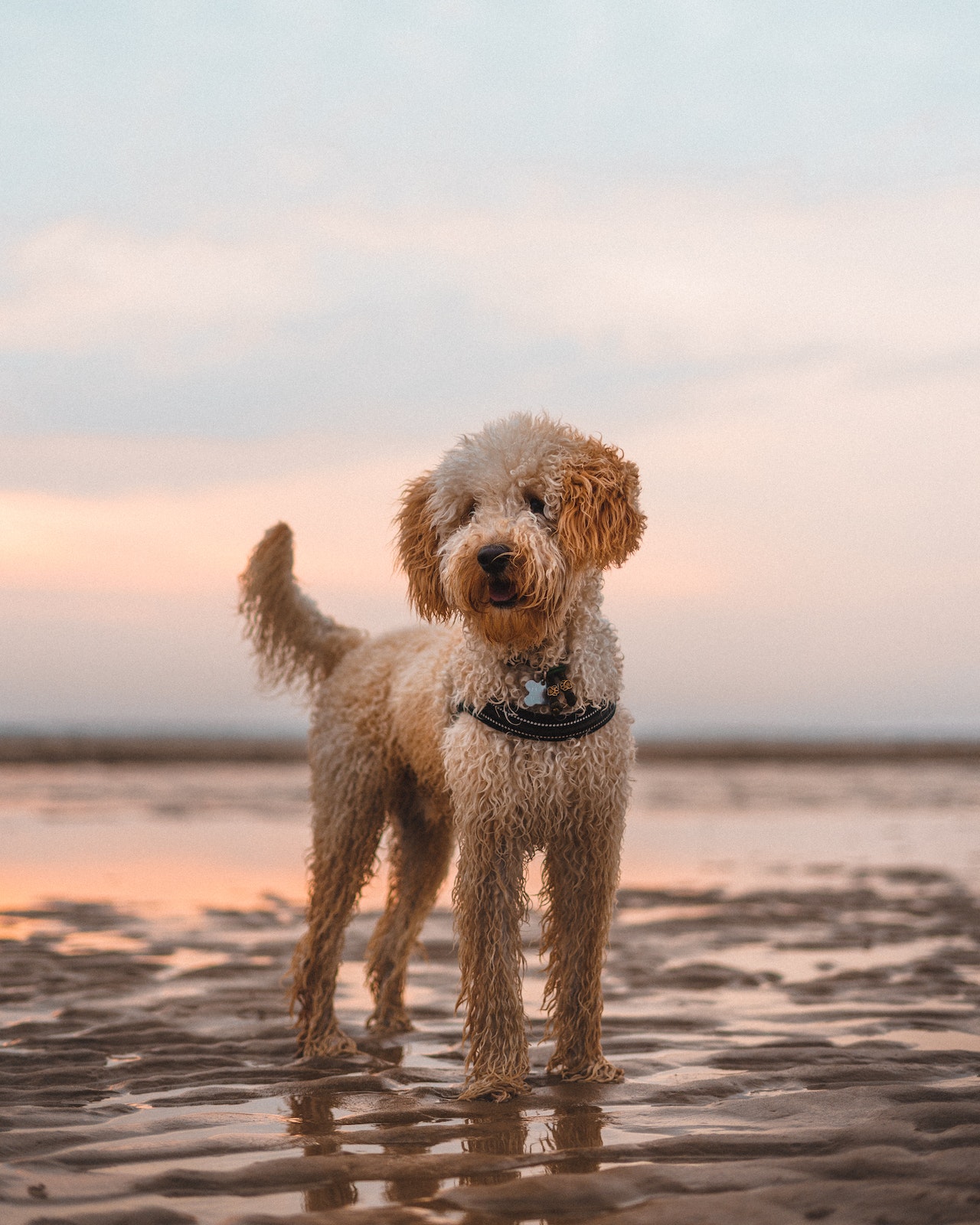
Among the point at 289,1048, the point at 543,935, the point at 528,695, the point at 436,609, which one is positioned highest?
the point at 436,609

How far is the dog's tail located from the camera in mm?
6375

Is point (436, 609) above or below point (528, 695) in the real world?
above

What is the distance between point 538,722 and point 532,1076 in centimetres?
148

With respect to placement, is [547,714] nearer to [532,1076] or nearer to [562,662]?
[562,662]

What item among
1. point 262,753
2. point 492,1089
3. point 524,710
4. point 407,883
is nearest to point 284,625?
point 407,883

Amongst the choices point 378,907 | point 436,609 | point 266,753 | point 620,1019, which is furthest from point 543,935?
point 266,753

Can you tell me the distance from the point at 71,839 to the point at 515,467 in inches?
417

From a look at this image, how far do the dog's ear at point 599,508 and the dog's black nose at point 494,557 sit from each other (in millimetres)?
270

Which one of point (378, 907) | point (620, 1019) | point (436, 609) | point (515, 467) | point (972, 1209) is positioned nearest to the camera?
point (972, 1209)

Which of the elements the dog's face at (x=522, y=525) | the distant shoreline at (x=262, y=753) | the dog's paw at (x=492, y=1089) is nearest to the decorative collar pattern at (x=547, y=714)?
the dog's face at (x=522, y=525)

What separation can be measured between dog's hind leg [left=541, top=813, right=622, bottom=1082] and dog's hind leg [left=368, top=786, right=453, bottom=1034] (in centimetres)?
117

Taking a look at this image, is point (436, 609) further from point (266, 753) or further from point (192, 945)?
point (266, 753)

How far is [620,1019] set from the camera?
6000mm

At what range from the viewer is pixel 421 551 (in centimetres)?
512
